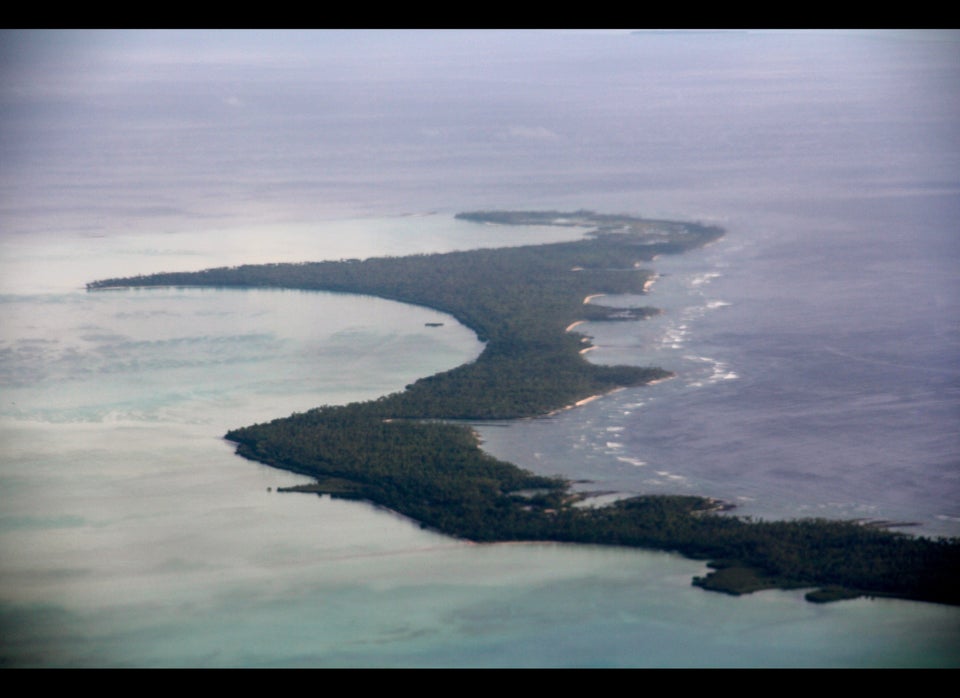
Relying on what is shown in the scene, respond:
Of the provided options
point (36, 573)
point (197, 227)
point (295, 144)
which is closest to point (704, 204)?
point (197, 227)

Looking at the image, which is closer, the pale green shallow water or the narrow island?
the pale green shallow water

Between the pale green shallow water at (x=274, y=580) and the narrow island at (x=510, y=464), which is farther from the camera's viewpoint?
the narrow island at (x=510, y=464)

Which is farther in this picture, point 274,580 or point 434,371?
point 434,371

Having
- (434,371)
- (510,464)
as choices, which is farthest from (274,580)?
(434,371)

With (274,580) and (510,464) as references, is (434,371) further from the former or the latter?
(274,580)

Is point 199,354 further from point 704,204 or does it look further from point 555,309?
point 704,204
